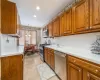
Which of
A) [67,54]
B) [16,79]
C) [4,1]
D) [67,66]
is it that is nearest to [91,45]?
[67,54]

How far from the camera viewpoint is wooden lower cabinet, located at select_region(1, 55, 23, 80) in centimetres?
168

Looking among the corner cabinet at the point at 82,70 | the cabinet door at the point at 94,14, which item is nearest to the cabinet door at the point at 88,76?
the corner cabinet at the point at 82,70

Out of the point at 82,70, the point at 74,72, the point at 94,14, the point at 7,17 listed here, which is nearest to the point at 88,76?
the point at 82,70

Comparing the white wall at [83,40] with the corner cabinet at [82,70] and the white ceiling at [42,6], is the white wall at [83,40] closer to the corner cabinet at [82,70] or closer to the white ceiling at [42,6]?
the corner cabinet at [82,70]

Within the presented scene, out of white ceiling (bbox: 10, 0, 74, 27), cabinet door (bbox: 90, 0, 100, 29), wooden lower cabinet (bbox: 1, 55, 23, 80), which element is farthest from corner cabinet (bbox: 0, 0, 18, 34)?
cabinet door (bbox: 90, 0, 100, 29)

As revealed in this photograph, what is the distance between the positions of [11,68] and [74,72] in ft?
4.64

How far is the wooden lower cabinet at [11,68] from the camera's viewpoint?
168 cm

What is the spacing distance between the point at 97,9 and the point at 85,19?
31 centimetres

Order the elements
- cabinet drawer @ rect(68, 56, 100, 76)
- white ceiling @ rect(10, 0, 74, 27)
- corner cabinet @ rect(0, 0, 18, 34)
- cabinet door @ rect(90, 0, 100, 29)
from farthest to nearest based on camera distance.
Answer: white ceiling @ rect(10, 0, 74, 27) → corner cabinet @ rect(0, 0, 18, 34) → cabinet door @ rect(90, 0, 100, 29) → cabinet drawer @ rect(68, 56, 100, 76)

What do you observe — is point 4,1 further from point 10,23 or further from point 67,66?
point 67,66

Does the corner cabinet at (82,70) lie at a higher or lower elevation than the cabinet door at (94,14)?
lower

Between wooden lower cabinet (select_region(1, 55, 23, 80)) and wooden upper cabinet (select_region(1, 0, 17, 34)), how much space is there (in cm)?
67

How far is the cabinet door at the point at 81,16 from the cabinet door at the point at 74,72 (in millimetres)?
854

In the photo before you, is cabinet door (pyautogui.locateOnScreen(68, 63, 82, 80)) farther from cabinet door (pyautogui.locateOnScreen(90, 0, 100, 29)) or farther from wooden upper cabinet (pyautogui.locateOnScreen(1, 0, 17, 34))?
wooden upper cabinet (pyautogui.locateOnScreen(1, 0, 17, 34))
